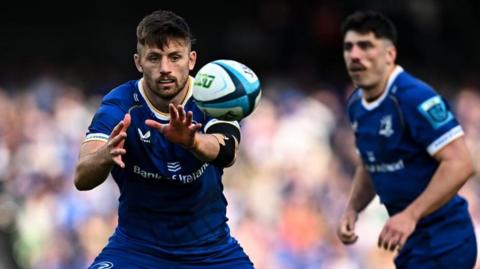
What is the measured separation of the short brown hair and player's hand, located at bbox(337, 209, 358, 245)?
2.02 meters

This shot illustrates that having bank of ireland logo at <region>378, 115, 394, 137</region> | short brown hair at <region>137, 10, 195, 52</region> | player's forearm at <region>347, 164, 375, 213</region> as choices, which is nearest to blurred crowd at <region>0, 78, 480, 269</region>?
player's forearm at <region>347, 164, 375, 213</region>

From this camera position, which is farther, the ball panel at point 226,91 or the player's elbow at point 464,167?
the player's elbow at point 464,167

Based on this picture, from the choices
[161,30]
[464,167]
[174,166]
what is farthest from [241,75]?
[464,167]

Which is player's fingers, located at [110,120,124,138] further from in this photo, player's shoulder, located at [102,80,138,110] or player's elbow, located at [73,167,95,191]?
player's shoulder, located at [102,80,138,110]

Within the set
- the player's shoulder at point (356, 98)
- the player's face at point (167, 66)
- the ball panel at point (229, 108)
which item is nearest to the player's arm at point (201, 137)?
the ball panel at point (229, 108)

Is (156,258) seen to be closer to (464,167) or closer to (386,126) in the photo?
(386,126)

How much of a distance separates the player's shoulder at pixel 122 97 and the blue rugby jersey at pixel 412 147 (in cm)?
179

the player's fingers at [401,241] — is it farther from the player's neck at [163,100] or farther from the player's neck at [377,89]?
the player's neck at [163,100]

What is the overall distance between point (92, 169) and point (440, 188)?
229cm

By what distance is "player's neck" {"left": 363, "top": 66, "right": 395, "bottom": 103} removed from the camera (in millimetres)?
9258

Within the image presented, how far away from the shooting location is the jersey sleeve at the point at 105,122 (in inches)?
320

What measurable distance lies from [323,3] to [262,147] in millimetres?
7747

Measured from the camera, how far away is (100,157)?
7.72 metres

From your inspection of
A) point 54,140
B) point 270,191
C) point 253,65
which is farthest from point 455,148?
point 253,65
